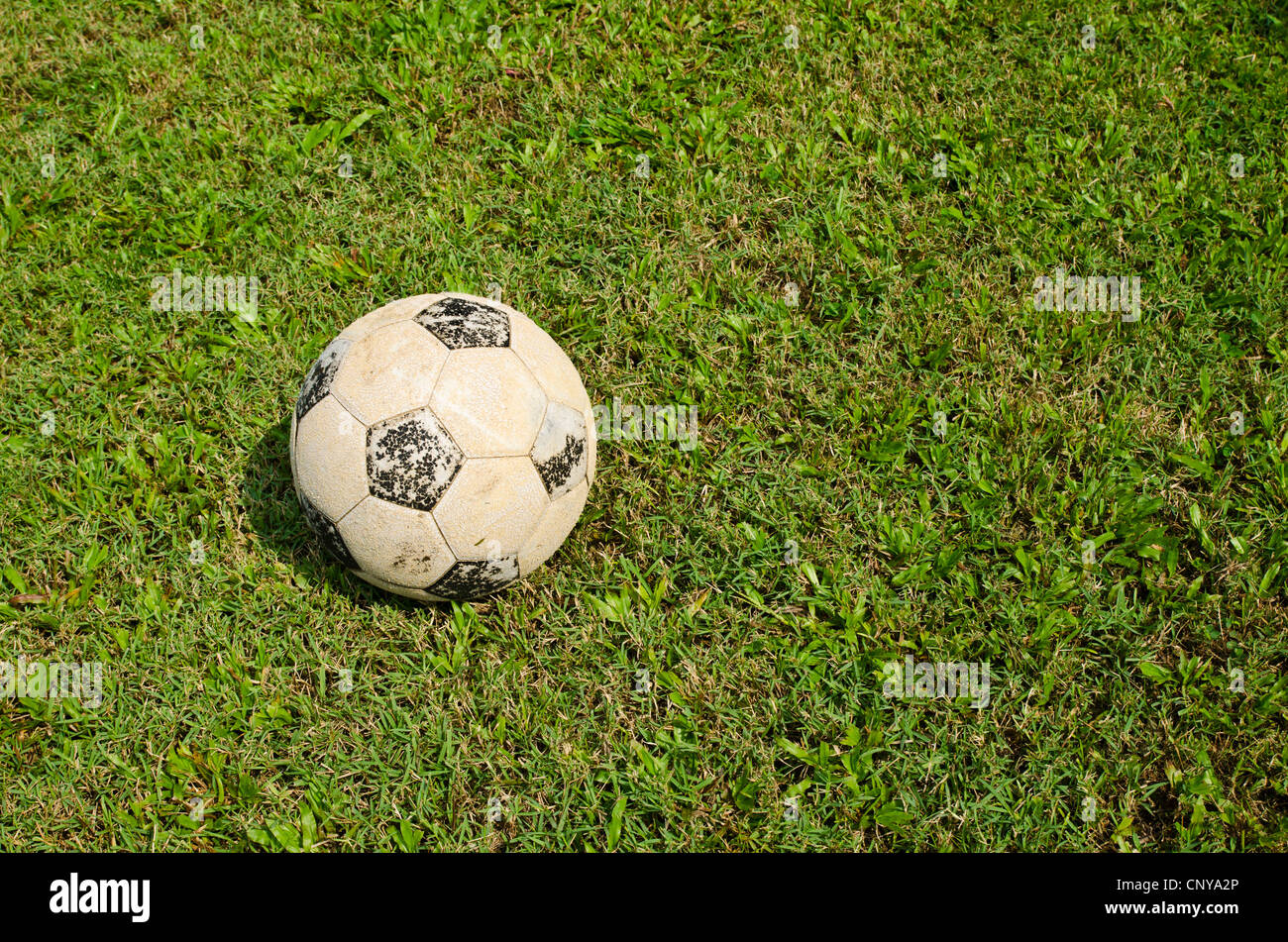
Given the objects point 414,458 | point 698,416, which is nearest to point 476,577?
point 414,458

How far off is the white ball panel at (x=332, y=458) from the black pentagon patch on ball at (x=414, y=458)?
0.20ft

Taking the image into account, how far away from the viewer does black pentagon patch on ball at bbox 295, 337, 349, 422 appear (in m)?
2.85

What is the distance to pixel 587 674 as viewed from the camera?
10.4ft

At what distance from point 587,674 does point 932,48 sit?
397 cm

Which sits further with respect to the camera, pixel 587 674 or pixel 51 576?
pixel 51 576

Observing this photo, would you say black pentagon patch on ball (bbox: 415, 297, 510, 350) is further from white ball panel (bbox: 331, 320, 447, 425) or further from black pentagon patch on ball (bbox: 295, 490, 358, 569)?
black pentagon patch on ball (bbox: 295, 490, 358, 569)

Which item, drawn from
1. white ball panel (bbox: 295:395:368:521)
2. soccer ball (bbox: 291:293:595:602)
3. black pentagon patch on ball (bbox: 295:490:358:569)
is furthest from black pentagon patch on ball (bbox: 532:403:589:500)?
black pentagon patch on ball (bbox: 295:490:358:569)

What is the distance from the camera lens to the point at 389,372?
274 cm

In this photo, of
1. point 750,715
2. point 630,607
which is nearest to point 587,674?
point 630,607

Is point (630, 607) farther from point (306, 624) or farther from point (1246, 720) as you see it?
point (1246, 720)

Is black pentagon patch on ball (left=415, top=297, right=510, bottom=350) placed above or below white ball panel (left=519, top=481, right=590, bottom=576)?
above

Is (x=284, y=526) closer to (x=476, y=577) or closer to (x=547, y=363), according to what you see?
(x=476, y=577)
